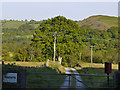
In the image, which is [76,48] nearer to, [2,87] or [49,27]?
[49,27]

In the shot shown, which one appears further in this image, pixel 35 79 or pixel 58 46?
pixel 58 46

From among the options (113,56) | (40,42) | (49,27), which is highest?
(49,27)

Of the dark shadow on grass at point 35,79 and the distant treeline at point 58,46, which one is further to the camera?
the distant treeline at point 58,46

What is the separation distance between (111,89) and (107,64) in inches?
36.8

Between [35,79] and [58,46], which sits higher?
[58,46]

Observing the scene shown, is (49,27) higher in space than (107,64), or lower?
higher

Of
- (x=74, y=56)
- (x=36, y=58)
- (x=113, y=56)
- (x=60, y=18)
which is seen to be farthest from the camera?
(x=113, y=56)

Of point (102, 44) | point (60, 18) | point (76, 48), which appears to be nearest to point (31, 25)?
point (102, 44)

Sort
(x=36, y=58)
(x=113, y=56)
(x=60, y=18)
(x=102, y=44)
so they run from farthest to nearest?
(x=102, y=44)
(x=113, y=56)
(x=60, y=18)
(x=36, y=58)

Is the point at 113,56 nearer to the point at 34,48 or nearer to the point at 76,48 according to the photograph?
Result: the point at 76,48

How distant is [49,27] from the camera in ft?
156

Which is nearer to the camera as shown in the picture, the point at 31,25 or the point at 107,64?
the point at 107,64

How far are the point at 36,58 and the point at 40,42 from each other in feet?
12.5

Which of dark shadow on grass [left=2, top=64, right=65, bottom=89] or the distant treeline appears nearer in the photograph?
dark shadow on grass [left=2, top=64, right=65, bottom=89]
